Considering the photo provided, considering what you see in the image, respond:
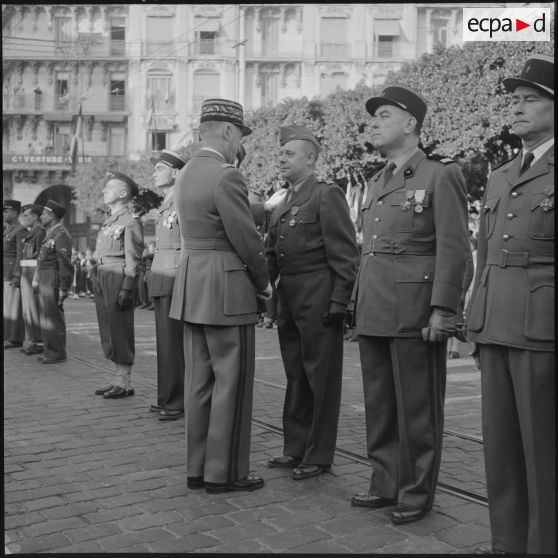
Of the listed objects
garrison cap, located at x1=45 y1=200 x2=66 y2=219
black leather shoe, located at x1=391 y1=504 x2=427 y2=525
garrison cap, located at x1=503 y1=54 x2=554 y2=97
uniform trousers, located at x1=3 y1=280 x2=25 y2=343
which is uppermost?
garrison cap, located at x1=503 y1=54 x2=554 y2=97

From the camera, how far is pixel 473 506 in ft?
13.0

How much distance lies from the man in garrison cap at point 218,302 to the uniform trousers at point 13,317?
7.68 m

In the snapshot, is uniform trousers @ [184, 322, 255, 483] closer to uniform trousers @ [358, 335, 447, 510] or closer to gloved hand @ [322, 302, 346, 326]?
gloved hand @ [322, 302, 346, 326]

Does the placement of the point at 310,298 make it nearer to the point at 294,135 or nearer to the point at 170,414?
the point at 294,135

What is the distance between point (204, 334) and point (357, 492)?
124 cm

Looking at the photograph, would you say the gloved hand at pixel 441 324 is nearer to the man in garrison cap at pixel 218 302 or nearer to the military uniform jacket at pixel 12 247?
the man in garrison cap at pixel 218 302

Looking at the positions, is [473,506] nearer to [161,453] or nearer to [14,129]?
[161,453]

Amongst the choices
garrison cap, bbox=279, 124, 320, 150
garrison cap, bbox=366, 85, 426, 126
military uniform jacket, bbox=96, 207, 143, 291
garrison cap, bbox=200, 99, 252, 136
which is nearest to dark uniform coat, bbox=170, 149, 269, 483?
garrison cap, bbox=200, 99, 252, 136

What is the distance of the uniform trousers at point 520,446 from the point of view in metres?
2.95

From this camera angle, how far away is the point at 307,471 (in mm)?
4449

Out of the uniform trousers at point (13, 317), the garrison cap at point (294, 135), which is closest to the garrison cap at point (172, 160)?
the garrison cap at point (294, 135)

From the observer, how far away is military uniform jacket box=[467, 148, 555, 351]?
2953 mm

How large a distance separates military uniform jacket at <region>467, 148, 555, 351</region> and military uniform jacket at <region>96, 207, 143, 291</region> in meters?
4.29

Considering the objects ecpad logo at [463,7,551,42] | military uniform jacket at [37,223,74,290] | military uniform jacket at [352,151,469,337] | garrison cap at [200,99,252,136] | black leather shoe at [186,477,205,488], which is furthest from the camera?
military uniform jacket at [37,223,74,290]
